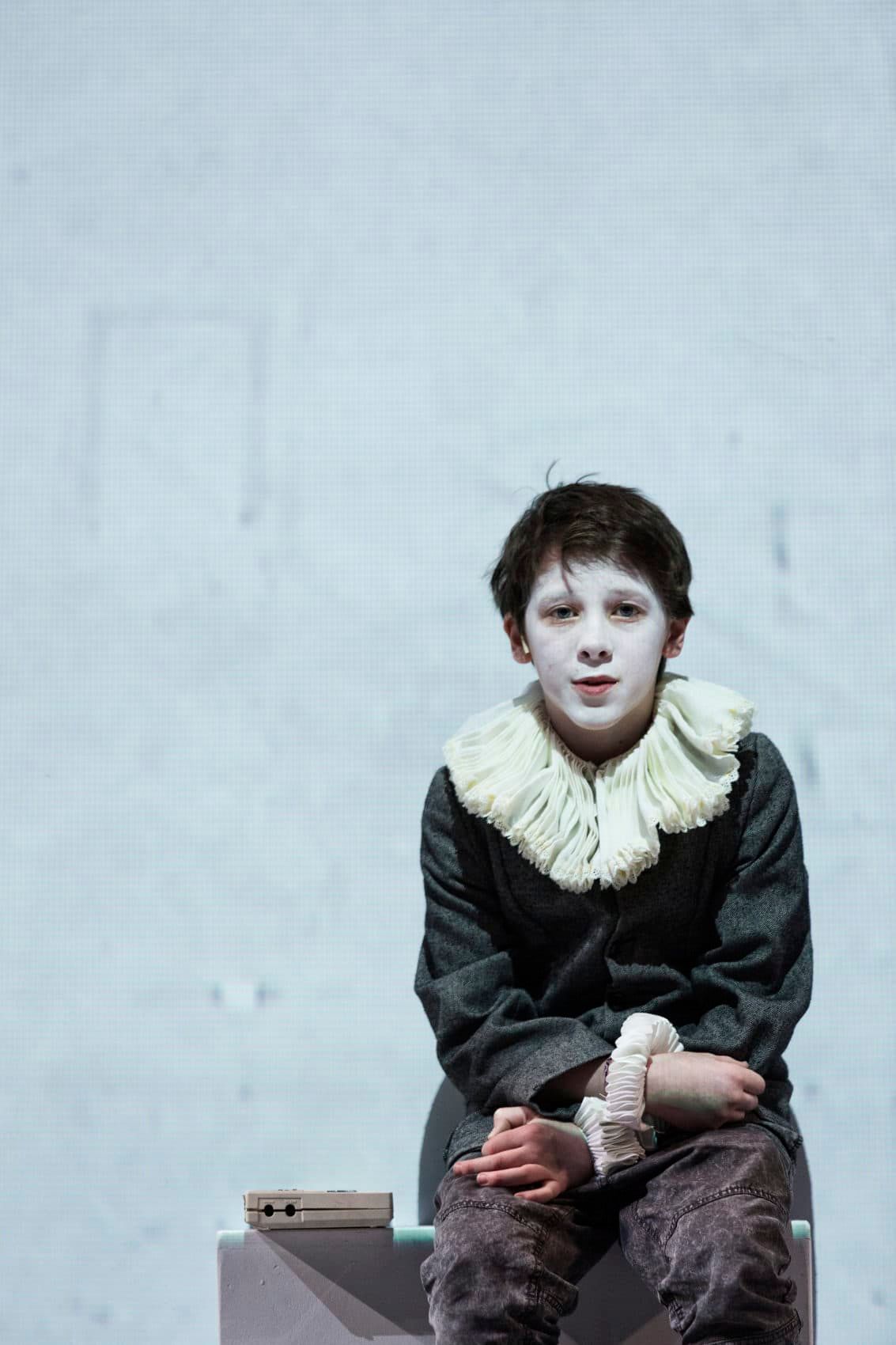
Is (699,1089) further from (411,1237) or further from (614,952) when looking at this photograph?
(411,1237)

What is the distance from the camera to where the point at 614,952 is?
1.13 meters

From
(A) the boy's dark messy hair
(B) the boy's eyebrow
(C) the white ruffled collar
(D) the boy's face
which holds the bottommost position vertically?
(C) the white ruffled collar

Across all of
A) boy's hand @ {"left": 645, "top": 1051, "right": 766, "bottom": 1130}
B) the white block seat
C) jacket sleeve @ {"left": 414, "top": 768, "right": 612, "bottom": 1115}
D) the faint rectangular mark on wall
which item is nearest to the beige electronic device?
the white block seat

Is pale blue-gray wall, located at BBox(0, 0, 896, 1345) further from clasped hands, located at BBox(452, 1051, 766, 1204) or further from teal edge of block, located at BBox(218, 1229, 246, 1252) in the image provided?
clasped hands, located at BBox(452, 1051, 766, 1204)

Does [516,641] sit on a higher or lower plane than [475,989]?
higher

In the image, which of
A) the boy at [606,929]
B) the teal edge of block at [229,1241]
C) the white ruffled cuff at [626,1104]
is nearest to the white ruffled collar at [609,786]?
the boy at [606,929]

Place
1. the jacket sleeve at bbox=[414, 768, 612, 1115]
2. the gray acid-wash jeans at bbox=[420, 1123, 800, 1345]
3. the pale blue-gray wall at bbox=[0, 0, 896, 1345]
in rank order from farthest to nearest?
the pale blue-gray wall at bbox=[0, 0, 896, 1345] → the jacket sleeve at bbox=[414, 768, 612, 1115] → the gray acid-wash jeans at bbox=[420, 1123, 800, 1345]

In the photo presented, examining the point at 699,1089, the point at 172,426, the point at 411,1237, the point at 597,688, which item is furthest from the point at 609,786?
the point at 172,426

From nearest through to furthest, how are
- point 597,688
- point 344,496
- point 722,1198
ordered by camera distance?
point 722,1198 → point 597,688 → point 344,496

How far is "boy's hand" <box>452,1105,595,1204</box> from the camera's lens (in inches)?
40.7

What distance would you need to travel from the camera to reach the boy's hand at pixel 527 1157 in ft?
3.39

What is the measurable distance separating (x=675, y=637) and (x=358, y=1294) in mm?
A: 495

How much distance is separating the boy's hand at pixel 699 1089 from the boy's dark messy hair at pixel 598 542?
28 cm

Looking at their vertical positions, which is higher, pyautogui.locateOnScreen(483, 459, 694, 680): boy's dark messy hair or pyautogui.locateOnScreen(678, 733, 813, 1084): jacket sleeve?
pyautogui.locateOnScreen(483, 459, 694, 680): boy's dark messy hair
